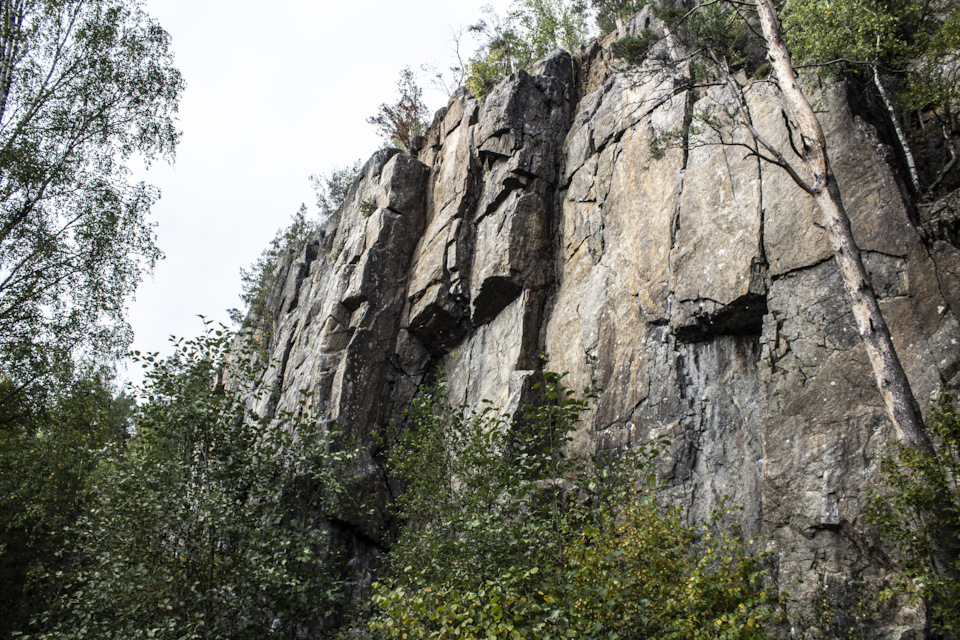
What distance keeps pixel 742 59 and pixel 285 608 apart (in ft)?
58.7

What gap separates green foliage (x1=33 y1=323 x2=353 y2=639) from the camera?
10.8 meters

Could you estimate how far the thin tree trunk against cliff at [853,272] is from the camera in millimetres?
8586

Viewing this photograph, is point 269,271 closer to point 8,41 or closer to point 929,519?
point 8,41

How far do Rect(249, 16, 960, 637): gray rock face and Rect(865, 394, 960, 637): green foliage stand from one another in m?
1.07

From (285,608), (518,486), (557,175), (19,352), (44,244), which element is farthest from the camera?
(557,175)

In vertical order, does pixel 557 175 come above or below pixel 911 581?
above

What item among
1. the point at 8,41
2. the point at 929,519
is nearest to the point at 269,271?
the point at 8,41

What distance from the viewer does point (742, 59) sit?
1599cm

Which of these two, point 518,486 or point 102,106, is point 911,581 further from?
point 102,106

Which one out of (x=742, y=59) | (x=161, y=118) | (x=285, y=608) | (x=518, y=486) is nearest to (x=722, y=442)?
(x=518, y=486)

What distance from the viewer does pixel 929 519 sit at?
7.91m

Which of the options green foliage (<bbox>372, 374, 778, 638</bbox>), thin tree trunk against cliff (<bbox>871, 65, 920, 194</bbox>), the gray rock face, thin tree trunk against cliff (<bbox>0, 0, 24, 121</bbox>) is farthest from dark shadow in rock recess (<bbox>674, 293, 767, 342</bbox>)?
thin tree trunk against cliff (<bbox>0, 0, 24, 121</bbox>)

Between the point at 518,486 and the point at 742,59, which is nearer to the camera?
the point at 518,486

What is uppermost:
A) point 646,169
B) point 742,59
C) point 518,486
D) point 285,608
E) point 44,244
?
point 742,59
